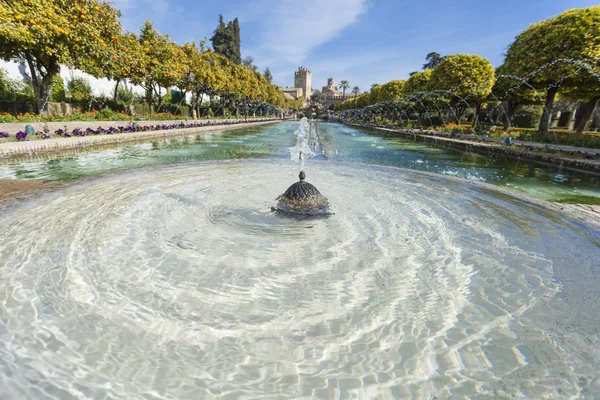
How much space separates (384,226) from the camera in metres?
4.41

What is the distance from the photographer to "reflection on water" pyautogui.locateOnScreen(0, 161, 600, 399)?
6.11ft

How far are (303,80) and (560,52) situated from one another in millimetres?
171121

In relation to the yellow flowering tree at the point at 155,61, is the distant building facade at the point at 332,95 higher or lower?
higher

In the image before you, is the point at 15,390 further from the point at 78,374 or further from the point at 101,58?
the point at 101,58

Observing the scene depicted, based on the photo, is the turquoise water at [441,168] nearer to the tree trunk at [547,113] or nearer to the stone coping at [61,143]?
the stone coping at [61,143]

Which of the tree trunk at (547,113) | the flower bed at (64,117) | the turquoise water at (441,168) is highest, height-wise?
the tree trunk at (547,113)

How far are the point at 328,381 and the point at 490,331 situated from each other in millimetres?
1436

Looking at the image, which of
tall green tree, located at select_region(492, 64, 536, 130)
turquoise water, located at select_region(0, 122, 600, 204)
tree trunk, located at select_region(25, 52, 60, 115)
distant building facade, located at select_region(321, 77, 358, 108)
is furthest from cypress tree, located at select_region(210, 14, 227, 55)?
distant building facade, located at select_region(321, 77, 358, 108)

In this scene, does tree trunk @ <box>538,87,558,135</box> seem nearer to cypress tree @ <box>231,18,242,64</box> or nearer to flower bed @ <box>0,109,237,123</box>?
flower bed @ <box>0,109,237,123</box>

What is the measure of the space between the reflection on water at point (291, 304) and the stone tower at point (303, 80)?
179 meters

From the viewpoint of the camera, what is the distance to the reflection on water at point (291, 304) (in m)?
1.86

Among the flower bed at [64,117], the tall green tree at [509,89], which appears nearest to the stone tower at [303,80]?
the tall green tree at [509,89]

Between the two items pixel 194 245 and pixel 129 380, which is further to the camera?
pixel 194 245

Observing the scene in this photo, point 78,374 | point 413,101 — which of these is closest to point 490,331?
point 78,374
